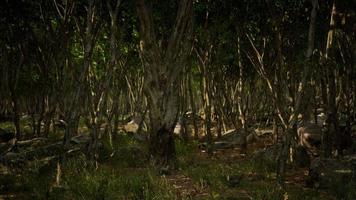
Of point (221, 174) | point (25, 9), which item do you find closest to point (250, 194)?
point (221, 174)

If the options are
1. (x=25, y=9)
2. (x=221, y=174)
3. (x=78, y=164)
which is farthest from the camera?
(x=25, y=9)

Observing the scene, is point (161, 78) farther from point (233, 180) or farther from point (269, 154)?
point (269, 154)

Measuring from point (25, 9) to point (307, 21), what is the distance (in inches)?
400

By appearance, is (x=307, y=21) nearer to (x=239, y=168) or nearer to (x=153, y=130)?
(x=239, y=168)

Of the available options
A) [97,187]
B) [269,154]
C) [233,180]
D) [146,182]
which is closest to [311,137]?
[269,154]

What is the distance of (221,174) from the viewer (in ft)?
36.6

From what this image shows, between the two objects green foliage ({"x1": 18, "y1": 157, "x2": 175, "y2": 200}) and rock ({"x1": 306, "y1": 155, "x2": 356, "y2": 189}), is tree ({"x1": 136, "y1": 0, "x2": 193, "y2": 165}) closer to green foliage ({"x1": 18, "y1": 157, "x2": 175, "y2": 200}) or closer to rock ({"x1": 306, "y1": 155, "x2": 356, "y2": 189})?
green foliage ({"x1": 18, "y1": 157, "x2": 175, "y2": 200})

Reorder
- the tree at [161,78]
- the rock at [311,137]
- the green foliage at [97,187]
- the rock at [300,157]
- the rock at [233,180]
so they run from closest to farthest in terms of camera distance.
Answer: the green foliage at [97,187], the rock at [233,180], the tree at [161,78], the rock at [300,157], the rock at [311,137]

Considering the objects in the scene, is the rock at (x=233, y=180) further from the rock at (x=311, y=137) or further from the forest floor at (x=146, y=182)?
the rock at (x=311, y=137)

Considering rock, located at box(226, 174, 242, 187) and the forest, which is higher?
the forest

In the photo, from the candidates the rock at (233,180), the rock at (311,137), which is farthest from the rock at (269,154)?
the rock at (311,137)

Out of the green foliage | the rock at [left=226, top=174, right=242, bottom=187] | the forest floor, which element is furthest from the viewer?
the rock at [left=226, top=174, right=242, bottom=187]

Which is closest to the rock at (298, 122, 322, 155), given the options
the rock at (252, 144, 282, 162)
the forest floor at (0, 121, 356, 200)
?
the rock at (252, 144, 282, 162)

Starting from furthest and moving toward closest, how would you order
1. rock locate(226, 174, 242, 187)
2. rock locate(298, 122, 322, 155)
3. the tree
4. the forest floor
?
rock locate(298, 122, 322, 155) < the tree < rock locate(226, 174, 242, 187) < the forest floor
